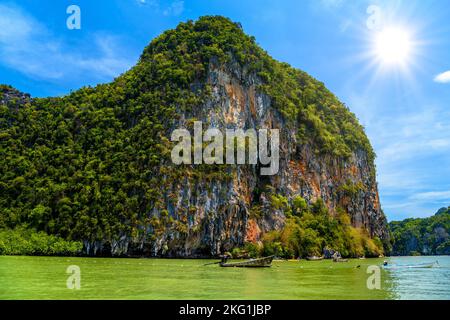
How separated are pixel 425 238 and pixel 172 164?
72.9 metres

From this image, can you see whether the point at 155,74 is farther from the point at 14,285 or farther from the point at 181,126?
the point at 14,285

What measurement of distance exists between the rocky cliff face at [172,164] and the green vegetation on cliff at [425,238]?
25700 mm

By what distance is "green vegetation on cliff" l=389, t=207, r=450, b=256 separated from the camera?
100938 mm

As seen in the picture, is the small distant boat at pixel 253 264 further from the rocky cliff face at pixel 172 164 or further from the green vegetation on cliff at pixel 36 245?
the green vegetation on cliff at pixel 36 245

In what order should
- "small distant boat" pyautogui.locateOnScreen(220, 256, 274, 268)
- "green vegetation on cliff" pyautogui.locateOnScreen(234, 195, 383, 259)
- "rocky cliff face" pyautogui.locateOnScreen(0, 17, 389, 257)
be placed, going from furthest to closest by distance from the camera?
"green vegetation on cliff" pyautogui.locateOnScreen(234, 195, 383, 259), "rocky cliff face" pyautogui.locateOnScreen(0, 17, 389, 257), "small distant boat" pyautogui.locateOnScreen(220, 256, 274, 268)

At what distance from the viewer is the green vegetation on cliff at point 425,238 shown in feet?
331

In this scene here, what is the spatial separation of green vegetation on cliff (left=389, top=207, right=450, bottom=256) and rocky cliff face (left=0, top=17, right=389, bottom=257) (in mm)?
25700

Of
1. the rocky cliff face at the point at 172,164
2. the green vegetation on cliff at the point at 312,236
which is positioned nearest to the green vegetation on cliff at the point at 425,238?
the rocky cliff face at the point at 172,164

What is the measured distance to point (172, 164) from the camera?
55.9 metres

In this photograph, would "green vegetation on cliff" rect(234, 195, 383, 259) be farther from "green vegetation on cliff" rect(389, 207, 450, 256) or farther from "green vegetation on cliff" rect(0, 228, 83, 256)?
"green vegetation on cliff" rect(389, 207, 450, 256)

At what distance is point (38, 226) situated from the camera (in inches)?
2202

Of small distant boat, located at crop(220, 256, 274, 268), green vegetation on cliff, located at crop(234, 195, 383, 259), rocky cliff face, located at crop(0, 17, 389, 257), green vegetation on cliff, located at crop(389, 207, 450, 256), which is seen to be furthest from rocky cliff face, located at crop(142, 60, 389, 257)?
green vegetation on cliff, located at crop(389, 207, 450, 256)

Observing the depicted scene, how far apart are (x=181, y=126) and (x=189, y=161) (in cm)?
660
